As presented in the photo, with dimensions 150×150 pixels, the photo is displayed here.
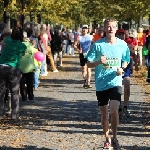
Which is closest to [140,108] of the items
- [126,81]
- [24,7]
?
[126,81]

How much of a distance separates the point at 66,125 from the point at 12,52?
1747 millimetres

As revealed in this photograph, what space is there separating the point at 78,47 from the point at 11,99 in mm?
6899

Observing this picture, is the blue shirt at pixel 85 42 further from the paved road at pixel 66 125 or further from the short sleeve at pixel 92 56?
the short sleeve at pixel 92 56

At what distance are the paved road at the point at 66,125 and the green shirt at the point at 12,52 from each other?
1190 millimetres

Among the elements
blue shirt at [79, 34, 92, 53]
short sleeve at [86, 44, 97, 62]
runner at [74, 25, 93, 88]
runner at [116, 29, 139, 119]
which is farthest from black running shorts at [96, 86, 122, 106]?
blue shirt at [79, 34, 92, 53]

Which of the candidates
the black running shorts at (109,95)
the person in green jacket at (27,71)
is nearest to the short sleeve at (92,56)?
the black running shorts at (109,95)

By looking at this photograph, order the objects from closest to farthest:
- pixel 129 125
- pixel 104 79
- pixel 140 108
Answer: pixel 104 79 → pixel 129 125 → pixel 140 108

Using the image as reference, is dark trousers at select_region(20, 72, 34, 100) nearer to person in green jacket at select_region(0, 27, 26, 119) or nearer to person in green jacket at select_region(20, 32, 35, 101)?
person in green jacket at select_region(20, 32, 35, 101)

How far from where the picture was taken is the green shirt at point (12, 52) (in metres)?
11.5

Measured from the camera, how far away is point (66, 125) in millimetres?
11320

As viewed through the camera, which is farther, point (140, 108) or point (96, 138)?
point (140, 108)

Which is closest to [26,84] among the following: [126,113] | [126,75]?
[126,113]

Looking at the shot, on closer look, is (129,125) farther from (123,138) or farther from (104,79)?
→ (104,79)

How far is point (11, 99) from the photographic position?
12.0 meters
